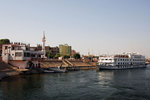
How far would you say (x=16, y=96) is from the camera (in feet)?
81.6

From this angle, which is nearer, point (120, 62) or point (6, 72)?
point (6, 72)

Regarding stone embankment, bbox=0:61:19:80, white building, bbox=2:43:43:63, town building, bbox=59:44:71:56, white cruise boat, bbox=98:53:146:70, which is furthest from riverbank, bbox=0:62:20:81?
town building, bbox=59:44:71:56

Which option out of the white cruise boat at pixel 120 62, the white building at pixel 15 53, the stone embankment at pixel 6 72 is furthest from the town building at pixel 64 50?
the stone embankment at pixel 6 72

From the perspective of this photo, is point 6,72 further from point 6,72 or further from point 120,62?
point 120,62

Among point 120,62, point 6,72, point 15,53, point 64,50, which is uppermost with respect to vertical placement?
point 64,50

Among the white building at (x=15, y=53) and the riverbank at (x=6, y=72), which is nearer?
the riverbank at (x=6, y=72)

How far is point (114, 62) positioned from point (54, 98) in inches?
2341

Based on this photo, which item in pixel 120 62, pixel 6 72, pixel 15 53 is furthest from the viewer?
pixel 120 62

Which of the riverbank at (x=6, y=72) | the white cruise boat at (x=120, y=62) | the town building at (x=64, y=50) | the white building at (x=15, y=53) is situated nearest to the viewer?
the riverbank at (x=6, y=72)

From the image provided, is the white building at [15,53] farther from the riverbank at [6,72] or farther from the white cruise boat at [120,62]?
the white cruise boat at [120,62]

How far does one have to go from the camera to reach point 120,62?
8238 cm

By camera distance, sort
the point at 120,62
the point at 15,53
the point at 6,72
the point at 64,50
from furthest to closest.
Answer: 1. the point at 64,50
2. the point at 120,62
3. the point at 15,53
4. the point at 6,72

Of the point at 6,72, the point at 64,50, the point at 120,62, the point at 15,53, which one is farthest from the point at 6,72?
the point at 64,50

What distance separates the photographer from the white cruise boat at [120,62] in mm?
77312
